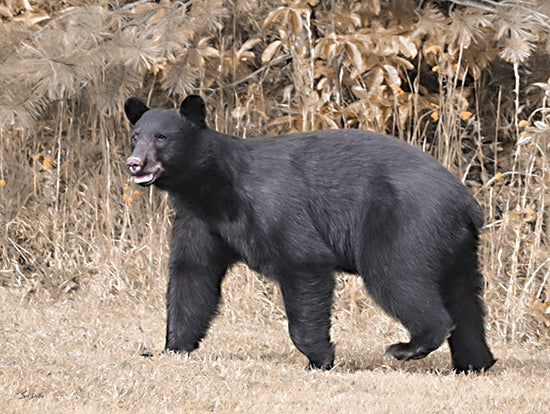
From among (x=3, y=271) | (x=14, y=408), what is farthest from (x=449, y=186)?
(x=3, y=271)

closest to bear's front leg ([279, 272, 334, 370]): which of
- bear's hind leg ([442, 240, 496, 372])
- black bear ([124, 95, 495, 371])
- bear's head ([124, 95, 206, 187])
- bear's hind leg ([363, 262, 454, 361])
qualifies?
black bear ([124, 95, 495, 371])

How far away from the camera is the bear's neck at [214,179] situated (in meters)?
5.49

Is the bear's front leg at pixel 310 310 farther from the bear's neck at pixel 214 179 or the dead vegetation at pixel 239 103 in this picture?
the dead vegetation at pixel 239 103

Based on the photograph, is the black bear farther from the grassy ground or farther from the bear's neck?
the grassy ground

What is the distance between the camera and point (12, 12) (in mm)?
8422

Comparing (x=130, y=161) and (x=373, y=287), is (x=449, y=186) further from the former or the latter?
(x=130, y=161)

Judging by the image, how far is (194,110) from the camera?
552 cm

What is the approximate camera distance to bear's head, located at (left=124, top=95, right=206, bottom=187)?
17.5 feet

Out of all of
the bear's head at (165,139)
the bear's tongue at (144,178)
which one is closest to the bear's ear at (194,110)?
the bear's head at (165,139)

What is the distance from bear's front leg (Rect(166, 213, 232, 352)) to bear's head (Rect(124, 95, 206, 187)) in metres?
0.41

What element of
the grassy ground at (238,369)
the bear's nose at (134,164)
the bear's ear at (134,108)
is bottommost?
the grassy ground at (238,369)

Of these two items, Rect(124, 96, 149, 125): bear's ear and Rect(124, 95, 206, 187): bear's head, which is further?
Rect(124, 96, 149, 125): bear's ear

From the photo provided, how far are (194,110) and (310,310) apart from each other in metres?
1.36

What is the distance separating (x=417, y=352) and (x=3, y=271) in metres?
4.69
